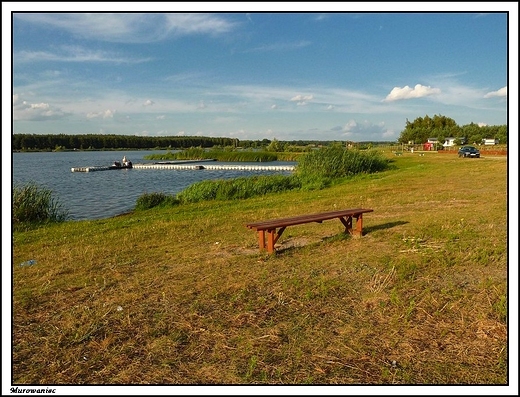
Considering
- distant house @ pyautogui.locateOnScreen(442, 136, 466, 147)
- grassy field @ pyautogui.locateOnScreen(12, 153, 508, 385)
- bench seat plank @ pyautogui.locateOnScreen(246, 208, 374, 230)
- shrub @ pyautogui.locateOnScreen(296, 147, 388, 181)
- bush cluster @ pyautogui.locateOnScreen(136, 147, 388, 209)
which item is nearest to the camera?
grassy field @ pyautogui.locateOnScreen(12, 153, 508, 385)

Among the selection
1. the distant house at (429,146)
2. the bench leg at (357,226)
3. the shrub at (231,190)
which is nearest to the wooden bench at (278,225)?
the bench leg at (357,226)

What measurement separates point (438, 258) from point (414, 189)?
1074cm

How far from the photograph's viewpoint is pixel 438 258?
21.5 feet

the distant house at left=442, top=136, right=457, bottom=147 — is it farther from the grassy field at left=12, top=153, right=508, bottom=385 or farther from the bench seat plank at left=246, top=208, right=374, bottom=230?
the bench seat plank at left=246, top=208, right=374, bottom=230

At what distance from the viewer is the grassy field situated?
3680 millimetres

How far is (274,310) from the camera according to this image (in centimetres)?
487

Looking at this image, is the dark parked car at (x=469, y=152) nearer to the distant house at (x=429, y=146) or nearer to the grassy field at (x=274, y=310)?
the distant house at (x=429, y=146)

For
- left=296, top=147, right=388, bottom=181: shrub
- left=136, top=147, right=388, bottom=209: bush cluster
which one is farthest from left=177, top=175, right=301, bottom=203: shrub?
left=296, top=147, right=388, bottom=181: shrub

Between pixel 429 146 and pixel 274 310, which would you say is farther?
pixel 429 146

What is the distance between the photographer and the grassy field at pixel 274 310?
3.68m

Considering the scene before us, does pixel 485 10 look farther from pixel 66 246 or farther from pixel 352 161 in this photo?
pixel 352 161

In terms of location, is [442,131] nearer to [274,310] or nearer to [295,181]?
[295,181]

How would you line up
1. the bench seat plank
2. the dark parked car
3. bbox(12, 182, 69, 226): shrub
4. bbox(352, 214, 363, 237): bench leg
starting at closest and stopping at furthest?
the bench seat plank
bbox(352, 214, 363, 237): bench leg
bbox(12, 182, 69, 226): shrub
the dark parked car

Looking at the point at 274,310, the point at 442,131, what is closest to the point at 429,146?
the point at 442,131
